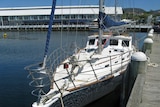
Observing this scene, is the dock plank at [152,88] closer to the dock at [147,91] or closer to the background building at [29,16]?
the dock at [147,91]

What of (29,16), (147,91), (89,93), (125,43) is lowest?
(89,93)

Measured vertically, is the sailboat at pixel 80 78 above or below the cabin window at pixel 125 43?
below

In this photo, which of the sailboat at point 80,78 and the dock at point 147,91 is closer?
the dock at point 147,91

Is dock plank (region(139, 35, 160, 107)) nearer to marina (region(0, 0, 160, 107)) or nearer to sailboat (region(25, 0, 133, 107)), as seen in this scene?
marina (region(0, 0, 160, 107))

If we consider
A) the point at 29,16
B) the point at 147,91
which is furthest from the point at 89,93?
the point at 29,16

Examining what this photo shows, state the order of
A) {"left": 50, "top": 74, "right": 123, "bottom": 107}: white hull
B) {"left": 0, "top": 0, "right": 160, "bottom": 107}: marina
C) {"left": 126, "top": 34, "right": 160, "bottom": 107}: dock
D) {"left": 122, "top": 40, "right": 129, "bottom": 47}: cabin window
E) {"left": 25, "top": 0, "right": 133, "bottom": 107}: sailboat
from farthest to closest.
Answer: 1. {"left": 122, "top": 40, "right": 129, "bottom": 47}: cabin window
2. {"left": 50, "top": 74, "right": 123, "bottom": 107}: white hull
3. {"left": 25, "top": 0, "right": 133, "bottom": 107}: sailboat
4. {"left": 0, "top": 0, "right": 160, "bottom": 107}: marina
5. {"left": 126, "top": 34, "right": 160, "bottom": 107}: dock

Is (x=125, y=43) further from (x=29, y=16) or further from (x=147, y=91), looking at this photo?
(x=29, y=16)

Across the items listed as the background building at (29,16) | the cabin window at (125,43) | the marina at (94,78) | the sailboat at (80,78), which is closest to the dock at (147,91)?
the marina at (94,78)

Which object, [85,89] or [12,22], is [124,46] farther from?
[12,22]

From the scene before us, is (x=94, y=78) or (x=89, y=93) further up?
(x=94, y=78)

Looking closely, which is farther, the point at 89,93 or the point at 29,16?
the point at 29,16

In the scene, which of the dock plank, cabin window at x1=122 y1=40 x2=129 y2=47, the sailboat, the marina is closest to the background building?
the marina

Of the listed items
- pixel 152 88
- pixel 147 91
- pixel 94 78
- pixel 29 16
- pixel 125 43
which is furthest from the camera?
pixel 29 16

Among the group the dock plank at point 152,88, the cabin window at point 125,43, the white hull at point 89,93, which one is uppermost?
the cabin window at point 125,43
